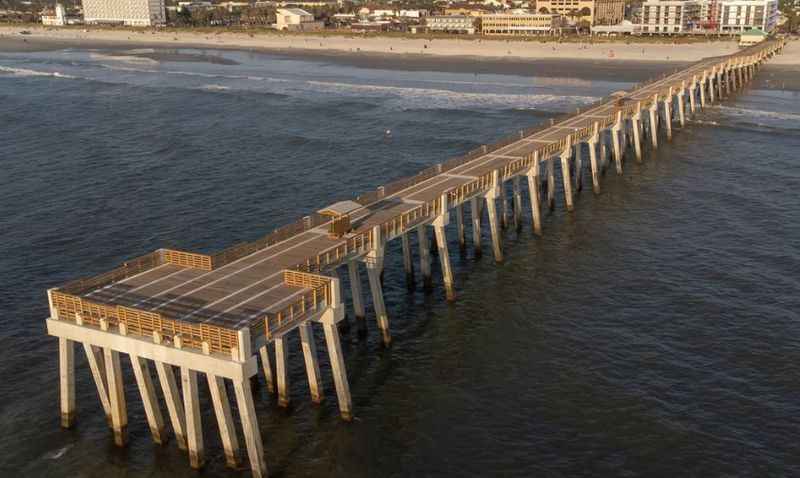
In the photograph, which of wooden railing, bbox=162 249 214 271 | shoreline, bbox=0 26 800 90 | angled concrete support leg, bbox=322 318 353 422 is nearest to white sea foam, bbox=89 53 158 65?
shoreline, bbox=0 26 800 90

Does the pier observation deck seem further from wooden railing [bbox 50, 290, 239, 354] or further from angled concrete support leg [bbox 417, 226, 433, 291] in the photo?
angled concrete support leg [bbox 417, 226, 433, 291]

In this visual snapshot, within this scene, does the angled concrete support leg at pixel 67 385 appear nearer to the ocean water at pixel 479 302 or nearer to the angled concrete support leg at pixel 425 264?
the ocean water at pixel 479 302

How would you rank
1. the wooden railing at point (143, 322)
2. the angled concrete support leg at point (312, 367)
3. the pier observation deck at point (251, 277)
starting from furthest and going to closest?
1. the angled concrete support leg at point (312, 367)
2. the pier observation deck at point (251, 277)
3. the wooden railing at point (143, 322)

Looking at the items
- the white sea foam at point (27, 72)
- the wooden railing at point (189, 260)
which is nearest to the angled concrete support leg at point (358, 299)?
the wooden railing at point (189, 260)

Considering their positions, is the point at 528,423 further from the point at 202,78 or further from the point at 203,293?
the point at 202,78

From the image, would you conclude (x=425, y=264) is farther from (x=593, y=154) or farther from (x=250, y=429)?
(x=593, y=154)
